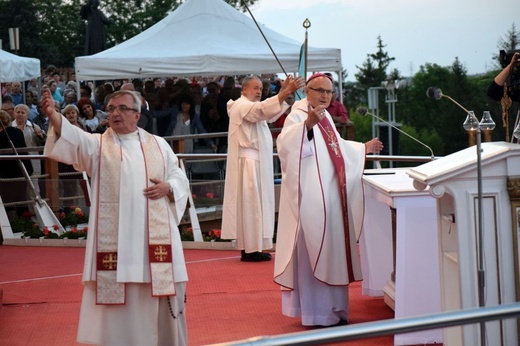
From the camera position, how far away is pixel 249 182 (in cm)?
1110

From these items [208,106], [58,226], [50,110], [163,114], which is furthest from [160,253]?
[208,106]

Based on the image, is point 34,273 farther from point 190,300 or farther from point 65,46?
point 65,46

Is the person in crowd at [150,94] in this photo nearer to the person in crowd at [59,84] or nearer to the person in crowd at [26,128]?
the person in crowd at [26,128]

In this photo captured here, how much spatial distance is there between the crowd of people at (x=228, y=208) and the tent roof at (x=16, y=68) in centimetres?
624

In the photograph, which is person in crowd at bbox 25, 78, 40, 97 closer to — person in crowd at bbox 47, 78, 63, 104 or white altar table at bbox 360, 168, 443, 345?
person in crowd at bbox 47, 78, 63, 104

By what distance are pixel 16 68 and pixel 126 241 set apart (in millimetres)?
10933

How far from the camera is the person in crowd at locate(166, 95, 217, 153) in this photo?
594 inches

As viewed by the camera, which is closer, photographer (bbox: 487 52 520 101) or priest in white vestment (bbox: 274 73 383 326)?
photographer (bbox: 487 52 520 101)

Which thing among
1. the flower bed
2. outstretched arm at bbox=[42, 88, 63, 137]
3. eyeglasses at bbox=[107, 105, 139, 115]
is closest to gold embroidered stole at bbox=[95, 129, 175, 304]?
eyeglasses at bbox=[107, 105, 139, 115]

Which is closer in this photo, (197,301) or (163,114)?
(197,301)

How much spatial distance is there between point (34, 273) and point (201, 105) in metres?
5.37

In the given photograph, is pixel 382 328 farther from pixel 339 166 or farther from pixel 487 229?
pixel 339 166

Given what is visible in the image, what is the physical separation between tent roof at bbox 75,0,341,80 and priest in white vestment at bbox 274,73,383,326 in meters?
7.85

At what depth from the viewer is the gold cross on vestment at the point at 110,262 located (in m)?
6.21
